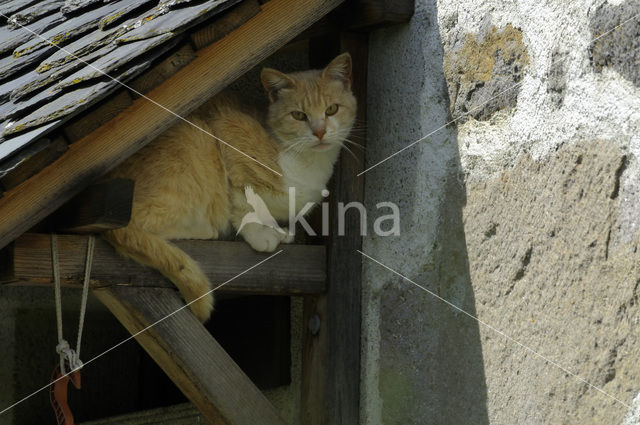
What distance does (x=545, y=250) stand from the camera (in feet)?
5.27

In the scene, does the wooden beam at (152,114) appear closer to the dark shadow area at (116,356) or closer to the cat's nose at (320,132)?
the cat's nose at (320,132)

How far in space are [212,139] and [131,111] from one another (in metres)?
0.51

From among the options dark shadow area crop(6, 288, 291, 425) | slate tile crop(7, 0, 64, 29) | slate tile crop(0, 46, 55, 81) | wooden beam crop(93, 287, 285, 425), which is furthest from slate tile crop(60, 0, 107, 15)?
dark shadow area crop(6, 288, 291, 425)

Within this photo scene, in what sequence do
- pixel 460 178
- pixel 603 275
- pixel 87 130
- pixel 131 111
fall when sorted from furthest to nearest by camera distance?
pixel 460 178 < pixel 131 111 < pixel 87 130 < pixel 603 275

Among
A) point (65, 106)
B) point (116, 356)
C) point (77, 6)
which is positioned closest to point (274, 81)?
point (77, 6)

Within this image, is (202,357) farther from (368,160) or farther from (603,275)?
(603,275)

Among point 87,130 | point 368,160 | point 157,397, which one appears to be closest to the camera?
point 87,130

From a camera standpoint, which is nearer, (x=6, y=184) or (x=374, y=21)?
(x=6, y=184)

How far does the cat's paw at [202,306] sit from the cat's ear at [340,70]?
0.75 m

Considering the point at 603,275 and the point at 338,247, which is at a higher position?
the point at 603,275

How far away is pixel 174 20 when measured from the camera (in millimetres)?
1687

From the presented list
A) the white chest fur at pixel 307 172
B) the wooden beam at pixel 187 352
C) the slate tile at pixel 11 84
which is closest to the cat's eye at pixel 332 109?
the white chest fur at pixel 307 172

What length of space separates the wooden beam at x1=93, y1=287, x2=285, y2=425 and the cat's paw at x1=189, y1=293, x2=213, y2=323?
0.03 m

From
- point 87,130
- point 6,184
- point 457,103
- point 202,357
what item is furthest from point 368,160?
point 6,184
